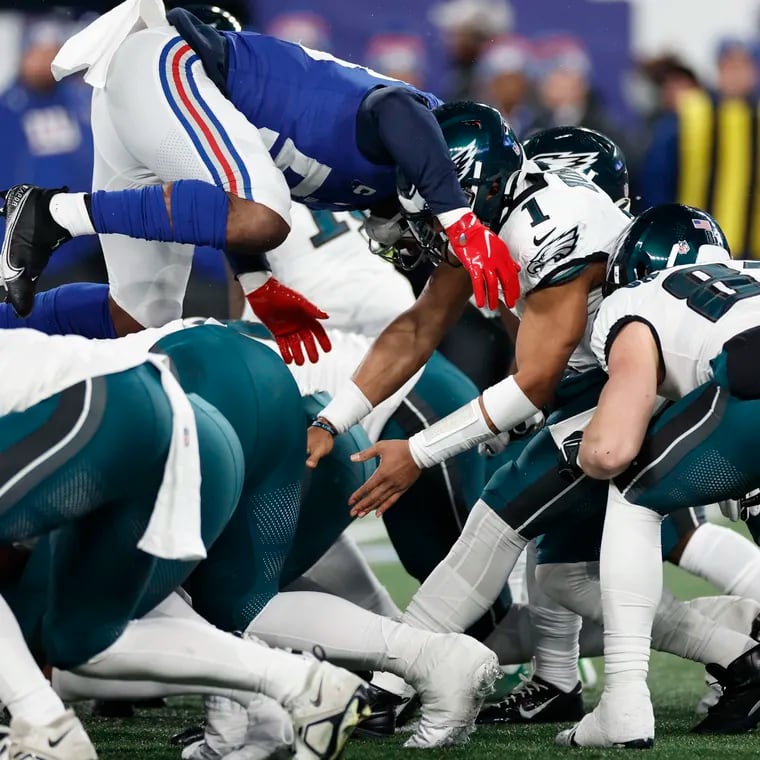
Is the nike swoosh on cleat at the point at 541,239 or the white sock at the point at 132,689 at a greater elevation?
the nike swoosh on cleat at the point at 541,239

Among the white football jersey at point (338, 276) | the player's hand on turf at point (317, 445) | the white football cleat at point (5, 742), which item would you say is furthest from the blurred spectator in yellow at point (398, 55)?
the white football cleat at point (5, 742)

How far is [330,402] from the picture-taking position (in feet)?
10.4

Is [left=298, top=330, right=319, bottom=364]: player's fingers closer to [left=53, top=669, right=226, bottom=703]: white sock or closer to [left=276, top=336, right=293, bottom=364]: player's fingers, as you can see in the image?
[left=276, top=336, right=293, bottom=364]: player's fingers

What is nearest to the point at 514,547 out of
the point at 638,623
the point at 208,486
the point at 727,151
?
the point at 638,623

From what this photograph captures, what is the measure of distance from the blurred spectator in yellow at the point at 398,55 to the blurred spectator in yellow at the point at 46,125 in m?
1.70

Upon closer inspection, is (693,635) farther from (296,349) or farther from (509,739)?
(296,349)

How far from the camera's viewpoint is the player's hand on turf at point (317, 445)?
2891mm

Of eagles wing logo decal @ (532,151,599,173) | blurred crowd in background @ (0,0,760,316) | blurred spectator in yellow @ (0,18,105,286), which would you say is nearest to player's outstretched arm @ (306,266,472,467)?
eagles wing logo decal @ (532,151,599,173)

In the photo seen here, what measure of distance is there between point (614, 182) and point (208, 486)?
157 cm

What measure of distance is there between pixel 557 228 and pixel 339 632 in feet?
3.02

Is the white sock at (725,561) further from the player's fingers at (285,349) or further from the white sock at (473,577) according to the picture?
the player's fingers at (285,349)

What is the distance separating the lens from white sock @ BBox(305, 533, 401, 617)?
3.46 m

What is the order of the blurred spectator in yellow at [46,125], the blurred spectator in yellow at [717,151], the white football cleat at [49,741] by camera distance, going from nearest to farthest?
1. the white football cleat at [49,741]
2. the blurred spectator in yellow at [46,125]
3. the blurred spectator in yellow at [717,151]

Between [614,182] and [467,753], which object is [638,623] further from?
[614,182]
